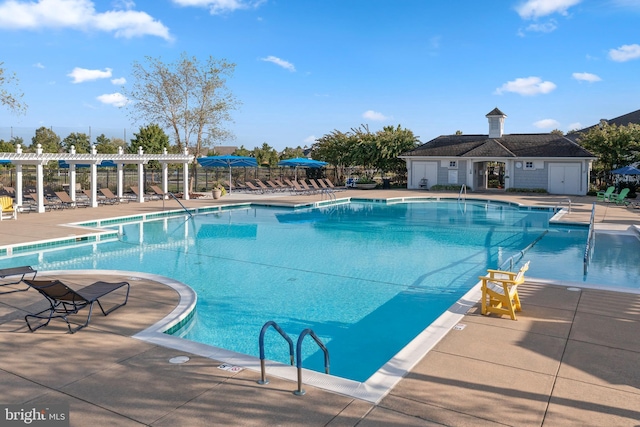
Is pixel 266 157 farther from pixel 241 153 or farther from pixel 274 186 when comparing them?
pixel 274 186

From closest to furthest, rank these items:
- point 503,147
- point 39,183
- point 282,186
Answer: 1. point 39,183
2. point 503,147
3. point 282,186

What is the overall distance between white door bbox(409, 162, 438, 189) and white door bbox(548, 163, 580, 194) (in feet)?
23.5

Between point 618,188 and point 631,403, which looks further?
point 618,188

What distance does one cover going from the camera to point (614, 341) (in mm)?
5906

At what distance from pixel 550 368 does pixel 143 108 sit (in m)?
31.7

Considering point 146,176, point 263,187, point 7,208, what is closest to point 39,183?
point 7,208

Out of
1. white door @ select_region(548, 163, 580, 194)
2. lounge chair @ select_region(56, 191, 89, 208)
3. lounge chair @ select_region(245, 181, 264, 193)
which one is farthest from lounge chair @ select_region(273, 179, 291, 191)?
white door @ select_region(548, 163, 580, 194)

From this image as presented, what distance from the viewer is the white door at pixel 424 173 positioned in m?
35.1

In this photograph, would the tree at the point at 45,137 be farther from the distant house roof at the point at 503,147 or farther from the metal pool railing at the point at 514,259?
the metal pool railing at the point at 514,259

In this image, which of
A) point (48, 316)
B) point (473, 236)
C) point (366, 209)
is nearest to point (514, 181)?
point (366, 209)

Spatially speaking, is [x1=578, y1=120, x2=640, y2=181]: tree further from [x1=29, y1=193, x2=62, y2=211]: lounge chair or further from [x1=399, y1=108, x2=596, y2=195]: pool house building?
[x1=29, y1=193, x2=62, y2=211]: lounge chair

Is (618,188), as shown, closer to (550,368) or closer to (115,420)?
(550,368)

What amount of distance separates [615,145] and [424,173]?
37.4ft

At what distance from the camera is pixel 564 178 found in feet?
102
